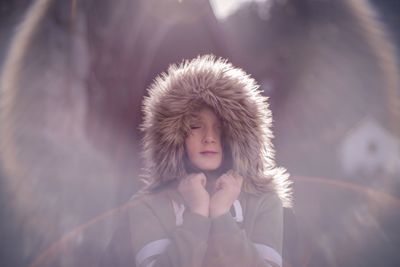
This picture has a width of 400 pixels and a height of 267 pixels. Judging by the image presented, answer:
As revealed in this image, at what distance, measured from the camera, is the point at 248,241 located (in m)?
1.10

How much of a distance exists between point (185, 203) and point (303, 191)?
4.85 feet

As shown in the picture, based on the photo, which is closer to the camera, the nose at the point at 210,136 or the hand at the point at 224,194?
the hand at the point at 224,194

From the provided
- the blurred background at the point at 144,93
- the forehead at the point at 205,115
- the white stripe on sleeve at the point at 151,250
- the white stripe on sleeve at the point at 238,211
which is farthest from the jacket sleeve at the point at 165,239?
the blurred background at the point at 144,93

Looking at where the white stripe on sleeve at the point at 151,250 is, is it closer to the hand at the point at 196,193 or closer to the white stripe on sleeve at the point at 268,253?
the hand at the point at 196,193

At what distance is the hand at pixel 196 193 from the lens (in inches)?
44.3

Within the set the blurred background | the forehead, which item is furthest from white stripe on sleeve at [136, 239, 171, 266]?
the blurred background

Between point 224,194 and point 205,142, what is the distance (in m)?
0.17

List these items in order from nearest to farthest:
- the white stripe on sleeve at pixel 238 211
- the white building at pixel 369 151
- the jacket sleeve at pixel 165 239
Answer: the jacket sleeve at pixel 165 239 < the white stripe on sleeve at pixel 238 211 < the white building at pixel 369 151

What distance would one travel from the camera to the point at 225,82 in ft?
4.33

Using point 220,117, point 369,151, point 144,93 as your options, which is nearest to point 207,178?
point 220,117

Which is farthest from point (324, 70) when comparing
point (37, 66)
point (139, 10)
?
point (37, 66)

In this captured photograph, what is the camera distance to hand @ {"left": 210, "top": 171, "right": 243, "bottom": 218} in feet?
3.70

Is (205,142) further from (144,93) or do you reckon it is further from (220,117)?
(144,93)

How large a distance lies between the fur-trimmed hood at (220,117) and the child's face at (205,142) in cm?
2
